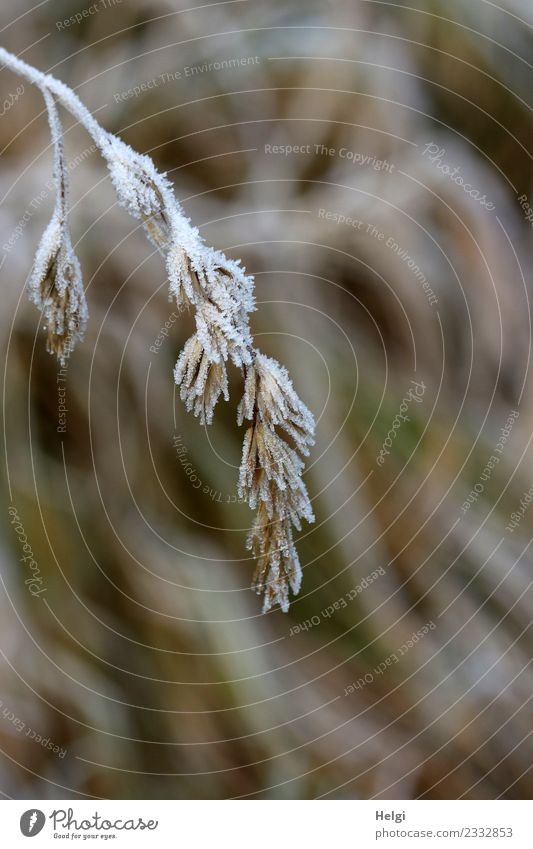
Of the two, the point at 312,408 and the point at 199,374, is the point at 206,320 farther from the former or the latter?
the point at 312,408

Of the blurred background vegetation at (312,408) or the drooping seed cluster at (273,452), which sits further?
the blurred background vegetation at (312,408)

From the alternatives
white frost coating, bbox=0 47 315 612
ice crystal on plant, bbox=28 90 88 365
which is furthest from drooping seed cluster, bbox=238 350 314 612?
ice crystal on plant, bbox=28 90 88 365

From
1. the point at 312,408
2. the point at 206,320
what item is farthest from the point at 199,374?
the point at 312,408

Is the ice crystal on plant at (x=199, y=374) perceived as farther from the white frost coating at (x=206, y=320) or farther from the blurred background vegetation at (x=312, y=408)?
the blurred background vegetation at (x=312, y=408)

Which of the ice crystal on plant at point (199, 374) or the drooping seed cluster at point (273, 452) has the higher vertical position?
Answer: the ice crystal on plant at point (199, 374)

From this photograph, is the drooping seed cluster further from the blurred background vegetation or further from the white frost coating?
the blurred background vegetation

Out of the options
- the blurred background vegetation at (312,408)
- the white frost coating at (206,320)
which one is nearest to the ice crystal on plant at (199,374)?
the white frost coating at (206,320)
